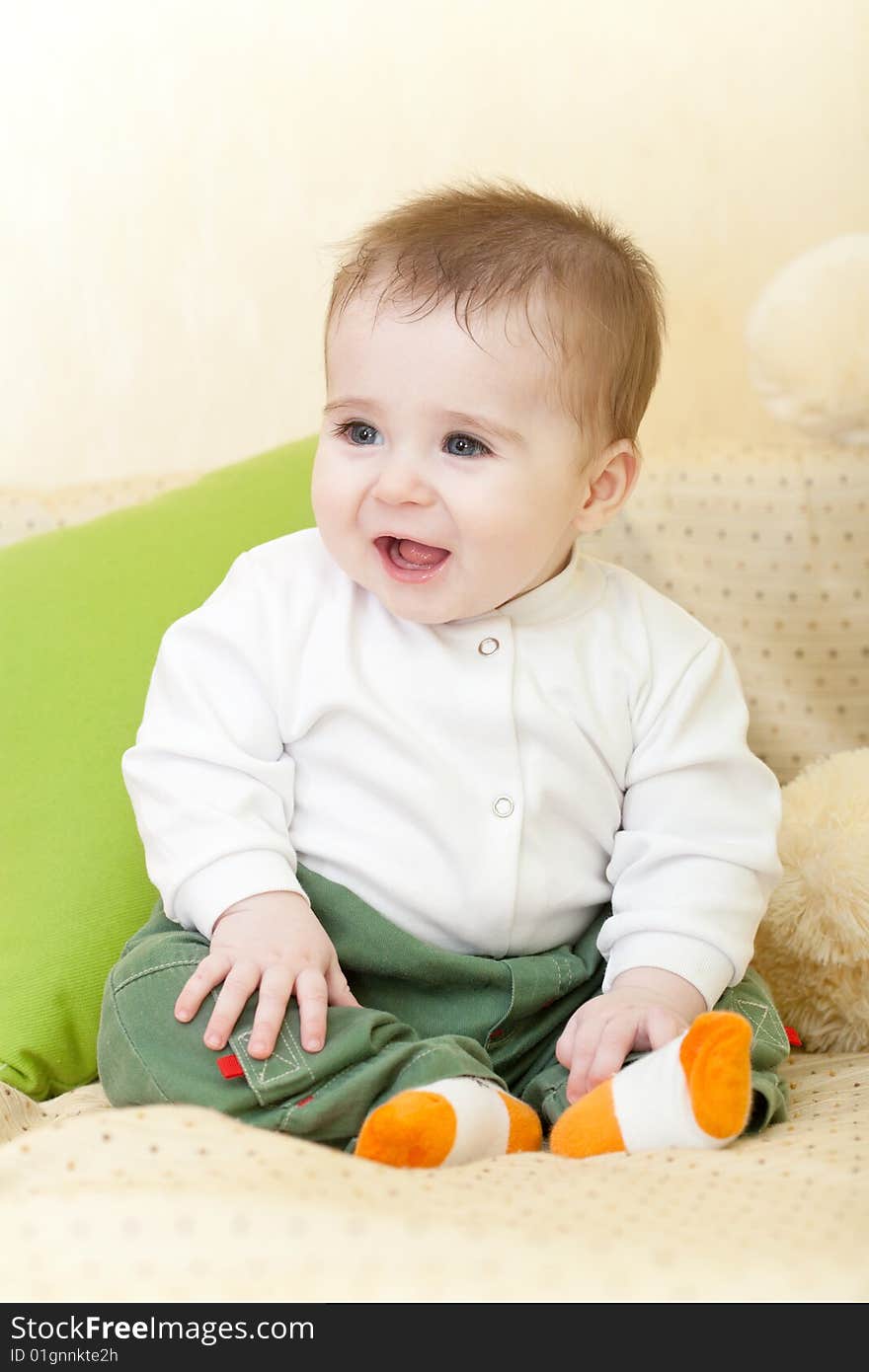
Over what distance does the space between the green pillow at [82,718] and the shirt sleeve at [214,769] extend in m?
0.12

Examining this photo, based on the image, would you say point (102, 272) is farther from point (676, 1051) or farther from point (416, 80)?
point (676, 1051)

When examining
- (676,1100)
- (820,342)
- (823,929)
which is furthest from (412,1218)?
(820,342)

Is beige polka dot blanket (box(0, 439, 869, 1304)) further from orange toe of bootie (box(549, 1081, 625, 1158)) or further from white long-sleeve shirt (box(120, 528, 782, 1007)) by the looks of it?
white long-sleeve shirt (box(120, 528, 782, 1007))

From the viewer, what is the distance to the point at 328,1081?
0.98 meters

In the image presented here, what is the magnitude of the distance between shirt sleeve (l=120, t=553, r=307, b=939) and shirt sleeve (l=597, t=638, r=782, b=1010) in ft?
0.88

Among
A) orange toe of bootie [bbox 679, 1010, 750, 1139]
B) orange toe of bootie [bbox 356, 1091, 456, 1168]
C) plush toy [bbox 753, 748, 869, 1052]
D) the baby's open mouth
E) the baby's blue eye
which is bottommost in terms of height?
plush toy [bbox 753, 748, 869, 1052]

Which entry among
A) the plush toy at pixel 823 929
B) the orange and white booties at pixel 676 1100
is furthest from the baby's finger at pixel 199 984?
the plush toy at pixel 823 929

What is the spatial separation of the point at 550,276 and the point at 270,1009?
1.84 feet

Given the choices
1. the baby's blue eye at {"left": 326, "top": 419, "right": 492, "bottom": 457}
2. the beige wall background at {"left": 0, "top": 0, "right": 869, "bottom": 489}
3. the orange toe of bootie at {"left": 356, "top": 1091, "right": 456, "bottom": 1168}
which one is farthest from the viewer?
the beige wall background at {"left": 0, "top": 0, "right": 869, "bottom": 489}

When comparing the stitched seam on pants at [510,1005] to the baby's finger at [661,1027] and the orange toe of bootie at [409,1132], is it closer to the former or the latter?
the baby's finger at [661,1027]

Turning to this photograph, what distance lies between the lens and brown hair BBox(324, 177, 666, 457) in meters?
1.06

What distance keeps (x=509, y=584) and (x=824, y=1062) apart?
0.50m

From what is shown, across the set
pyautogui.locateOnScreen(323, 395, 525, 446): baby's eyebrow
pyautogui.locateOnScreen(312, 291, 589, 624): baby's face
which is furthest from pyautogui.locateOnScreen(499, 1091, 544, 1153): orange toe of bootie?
pyautogui.locateOnScreen(323, 395, 525, 446): baby's eyebrow

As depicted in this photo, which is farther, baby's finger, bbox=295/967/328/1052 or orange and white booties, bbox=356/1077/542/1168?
baby's finger, bbox=295/967/328/1052
